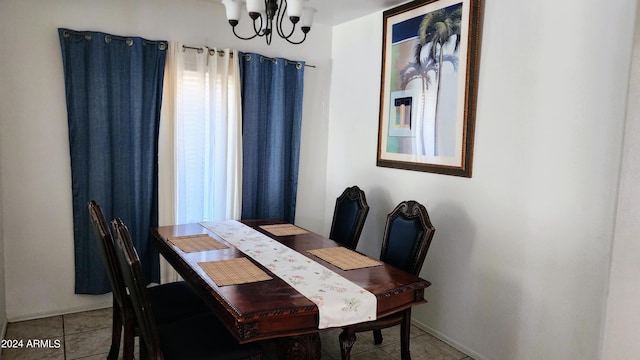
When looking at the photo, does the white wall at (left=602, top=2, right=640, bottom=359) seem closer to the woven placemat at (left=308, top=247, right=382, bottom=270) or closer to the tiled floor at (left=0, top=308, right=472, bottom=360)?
the woven placemat at (left=308, top=247, right=382, bottom=270)

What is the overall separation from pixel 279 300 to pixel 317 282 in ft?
0.89

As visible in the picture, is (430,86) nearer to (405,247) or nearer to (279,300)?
(405,247)

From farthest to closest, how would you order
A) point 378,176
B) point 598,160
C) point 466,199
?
point 378,176 → point 466,199 → point 598,160

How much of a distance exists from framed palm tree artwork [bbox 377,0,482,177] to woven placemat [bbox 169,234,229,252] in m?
1.51

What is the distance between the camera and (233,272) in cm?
199

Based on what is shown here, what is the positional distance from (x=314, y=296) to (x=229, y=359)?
0.45 meters

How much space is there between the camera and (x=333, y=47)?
13.1 feet

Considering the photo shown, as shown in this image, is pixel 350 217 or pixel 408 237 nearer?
pixel 408 237

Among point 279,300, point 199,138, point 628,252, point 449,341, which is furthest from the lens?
point 199,138

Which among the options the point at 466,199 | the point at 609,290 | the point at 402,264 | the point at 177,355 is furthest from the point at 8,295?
the point at 609,290

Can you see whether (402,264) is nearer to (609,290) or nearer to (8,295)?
(609,290)

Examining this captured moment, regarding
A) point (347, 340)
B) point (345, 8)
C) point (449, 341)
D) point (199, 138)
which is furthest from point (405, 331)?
point (345, 8)

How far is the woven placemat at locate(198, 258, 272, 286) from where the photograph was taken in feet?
6.18

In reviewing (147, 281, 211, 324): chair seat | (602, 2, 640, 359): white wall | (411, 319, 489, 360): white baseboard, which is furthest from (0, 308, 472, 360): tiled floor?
(602, 2, 640, 359): white wall
